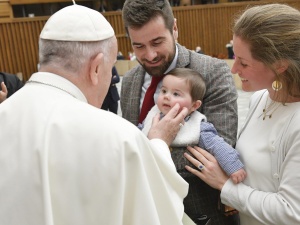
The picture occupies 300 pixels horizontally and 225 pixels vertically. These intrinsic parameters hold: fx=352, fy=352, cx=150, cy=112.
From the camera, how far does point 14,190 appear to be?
116cm

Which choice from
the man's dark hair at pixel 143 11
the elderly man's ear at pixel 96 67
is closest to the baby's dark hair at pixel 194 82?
the man's dark hair at pixel 143 11

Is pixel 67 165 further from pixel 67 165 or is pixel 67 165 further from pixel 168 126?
pixel 168 126

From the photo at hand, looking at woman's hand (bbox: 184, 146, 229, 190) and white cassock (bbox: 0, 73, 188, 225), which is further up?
white cassock (bbox: 0, 73, 188, 225)

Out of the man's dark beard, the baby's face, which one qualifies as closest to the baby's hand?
the baby's face

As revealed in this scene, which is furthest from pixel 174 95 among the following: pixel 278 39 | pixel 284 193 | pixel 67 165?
pixel 67 165

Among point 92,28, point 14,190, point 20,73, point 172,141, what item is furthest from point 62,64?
point 20,73

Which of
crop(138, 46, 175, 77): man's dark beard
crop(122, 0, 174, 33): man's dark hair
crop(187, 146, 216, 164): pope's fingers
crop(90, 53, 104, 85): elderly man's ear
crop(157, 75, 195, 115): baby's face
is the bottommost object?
crop(187, 146, 216, 164): pope's fingers

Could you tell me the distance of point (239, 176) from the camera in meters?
1.73

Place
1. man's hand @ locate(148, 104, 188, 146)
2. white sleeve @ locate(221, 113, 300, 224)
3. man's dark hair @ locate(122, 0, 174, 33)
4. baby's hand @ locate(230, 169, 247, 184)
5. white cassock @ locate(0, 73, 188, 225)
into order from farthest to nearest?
man's dark hair @ locate(122, 0, 174, 33), man's hand @ locate(148, 104, 188, 146), baby's hand @ locate(230, 169, 247, 184), white sleeve @ locate(221, 113, 300, 224), white cassock @ locate(0, 73, 188, 225)

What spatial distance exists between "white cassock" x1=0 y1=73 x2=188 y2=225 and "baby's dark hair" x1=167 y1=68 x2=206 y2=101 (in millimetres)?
849

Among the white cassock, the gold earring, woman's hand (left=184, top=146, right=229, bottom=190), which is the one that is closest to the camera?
the white cassock

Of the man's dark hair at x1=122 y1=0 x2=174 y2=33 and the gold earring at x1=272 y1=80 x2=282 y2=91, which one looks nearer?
the gold earring at x1=272 y1=80 x2=282 y2=91

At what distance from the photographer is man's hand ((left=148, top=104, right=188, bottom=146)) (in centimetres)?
193

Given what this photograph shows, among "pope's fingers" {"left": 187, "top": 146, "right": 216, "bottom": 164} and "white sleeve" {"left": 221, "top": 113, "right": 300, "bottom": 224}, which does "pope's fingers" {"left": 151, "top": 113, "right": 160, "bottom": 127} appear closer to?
"pope's fingers" {"left": 187, "top": 146, "right": 216, "bottom": 164}
